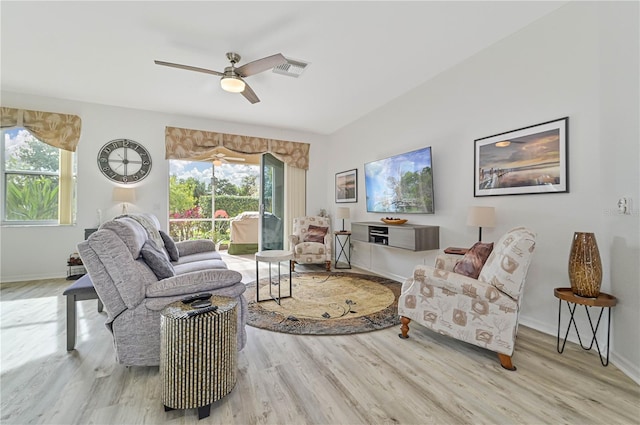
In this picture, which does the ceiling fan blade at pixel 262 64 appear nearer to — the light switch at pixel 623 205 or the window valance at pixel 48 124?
the light switch at pixel 623 205

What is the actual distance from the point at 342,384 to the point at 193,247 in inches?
107

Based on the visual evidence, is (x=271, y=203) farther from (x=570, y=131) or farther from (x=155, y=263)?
(x=570, y=131)

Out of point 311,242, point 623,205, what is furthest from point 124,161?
point 623,205

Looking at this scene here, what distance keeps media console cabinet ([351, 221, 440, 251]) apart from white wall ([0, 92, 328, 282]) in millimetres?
3285

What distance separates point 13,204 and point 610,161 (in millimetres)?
6861

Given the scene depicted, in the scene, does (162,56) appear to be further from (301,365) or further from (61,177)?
(301,365)

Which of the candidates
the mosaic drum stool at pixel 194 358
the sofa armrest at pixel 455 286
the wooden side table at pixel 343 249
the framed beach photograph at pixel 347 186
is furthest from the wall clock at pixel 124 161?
the sofa armrest at pixel 455 286

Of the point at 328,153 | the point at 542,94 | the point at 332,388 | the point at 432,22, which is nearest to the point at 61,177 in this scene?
the point at 328,153

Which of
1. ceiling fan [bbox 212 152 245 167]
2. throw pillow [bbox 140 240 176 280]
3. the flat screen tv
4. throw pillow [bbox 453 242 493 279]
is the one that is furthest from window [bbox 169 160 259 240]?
throw pillow [bbox 453 242 493 279]

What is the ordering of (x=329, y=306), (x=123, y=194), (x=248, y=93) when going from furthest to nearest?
(x=123, y=194) < (x=248, y=93) < (x=329, y=306)

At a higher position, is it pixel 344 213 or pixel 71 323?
pixel 344 213

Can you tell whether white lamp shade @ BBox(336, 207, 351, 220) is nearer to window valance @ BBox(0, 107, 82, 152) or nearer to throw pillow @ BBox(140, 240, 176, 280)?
throw pillow @ BBox(140, 240, 176, 280)

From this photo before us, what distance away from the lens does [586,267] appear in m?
1.86

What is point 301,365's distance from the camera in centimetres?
191
